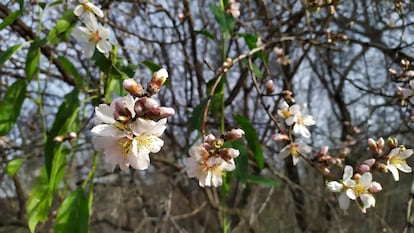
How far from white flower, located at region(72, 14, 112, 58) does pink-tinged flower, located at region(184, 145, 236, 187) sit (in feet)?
0.98

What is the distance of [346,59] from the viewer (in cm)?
352

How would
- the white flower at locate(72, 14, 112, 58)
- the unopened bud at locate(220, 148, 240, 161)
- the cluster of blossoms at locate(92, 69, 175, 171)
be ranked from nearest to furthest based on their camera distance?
the cluster of blossoms at locate(92, 69, 175, 171), the unopened bud at locate(220, 148, 240, 161), the white flower at locate(72, 14, 112, 58)

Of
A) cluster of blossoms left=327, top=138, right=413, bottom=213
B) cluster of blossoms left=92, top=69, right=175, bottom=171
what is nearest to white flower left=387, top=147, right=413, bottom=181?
cluster of blossoms left=327, top=138, right=413, bottom=213

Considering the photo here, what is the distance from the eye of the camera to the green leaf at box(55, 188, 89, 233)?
3.16ft

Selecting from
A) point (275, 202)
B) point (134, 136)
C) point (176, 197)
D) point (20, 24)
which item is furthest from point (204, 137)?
point (275, 202)

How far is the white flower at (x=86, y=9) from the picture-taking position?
969 mm

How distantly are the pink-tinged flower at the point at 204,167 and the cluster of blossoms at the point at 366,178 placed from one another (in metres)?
0.21

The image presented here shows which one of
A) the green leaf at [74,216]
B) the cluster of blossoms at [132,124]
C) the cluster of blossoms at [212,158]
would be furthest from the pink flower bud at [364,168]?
the green leaf at [74,216]

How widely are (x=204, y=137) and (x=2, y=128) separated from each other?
60 centimetres

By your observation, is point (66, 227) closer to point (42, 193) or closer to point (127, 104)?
point (42, 193)

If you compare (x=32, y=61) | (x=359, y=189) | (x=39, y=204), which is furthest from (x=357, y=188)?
(x=32, y=61)

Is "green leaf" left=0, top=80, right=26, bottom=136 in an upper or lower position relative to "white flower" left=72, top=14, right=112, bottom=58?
lower

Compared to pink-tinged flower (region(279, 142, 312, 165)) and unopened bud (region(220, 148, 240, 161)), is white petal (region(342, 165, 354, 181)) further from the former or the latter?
unopened bud (region(220, 148, 240, 161))

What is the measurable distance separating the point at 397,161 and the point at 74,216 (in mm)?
701
